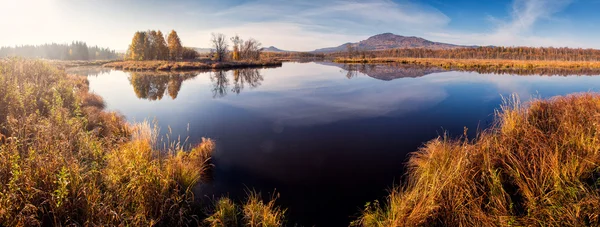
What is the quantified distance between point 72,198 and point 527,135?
837 centimetres

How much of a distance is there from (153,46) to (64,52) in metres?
66.8

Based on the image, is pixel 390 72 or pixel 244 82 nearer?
pixel 244 82

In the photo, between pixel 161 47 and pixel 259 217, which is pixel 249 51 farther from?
pixel 259 217

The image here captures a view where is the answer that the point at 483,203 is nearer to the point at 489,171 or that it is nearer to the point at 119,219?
the point at 489,171

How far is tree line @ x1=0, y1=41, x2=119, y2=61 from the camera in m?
107

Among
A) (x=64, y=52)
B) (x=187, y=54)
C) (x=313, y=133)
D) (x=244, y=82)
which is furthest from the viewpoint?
(x=64, y=52)

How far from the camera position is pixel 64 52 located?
11175 centimetres

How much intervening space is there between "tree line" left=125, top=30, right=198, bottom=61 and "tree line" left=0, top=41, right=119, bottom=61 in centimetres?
3690

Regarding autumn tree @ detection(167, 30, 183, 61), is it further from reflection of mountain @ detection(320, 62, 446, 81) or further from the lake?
the lake

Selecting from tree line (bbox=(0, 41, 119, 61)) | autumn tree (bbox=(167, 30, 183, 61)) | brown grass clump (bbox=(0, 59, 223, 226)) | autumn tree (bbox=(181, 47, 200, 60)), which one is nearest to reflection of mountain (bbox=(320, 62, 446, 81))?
brown grass clump (bbox=(0, 59, 223, 226))

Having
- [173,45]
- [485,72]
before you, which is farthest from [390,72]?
[173,45]

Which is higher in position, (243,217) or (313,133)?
(313,133)

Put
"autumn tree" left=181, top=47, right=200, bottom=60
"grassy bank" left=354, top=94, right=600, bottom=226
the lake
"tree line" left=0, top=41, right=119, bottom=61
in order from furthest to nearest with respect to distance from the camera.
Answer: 1. "tree line" left=0, top=41, right=119, bottom=61
2. "autumn tree" left=181, top=47, right=200, bottom=60
3. the lake
4. "grassy bank" left=354, top=94, right=600, bottom=226

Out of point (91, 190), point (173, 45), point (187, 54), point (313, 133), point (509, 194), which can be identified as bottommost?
point (313, 133)
